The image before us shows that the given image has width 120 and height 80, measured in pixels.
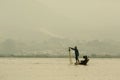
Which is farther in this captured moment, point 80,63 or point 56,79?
point 80,63

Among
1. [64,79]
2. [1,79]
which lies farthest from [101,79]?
[1,79]

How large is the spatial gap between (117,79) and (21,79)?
670cm

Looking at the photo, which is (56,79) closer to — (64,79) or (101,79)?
(64,79)

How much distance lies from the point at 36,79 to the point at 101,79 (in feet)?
14.9

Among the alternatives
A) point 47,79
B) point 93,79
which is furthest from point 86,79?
point 47,79

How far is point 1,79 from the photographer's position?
2956 cm

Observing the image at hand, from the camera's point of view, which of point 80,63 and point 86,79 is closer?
point 86,79

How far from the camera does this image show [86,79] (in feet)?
99.9

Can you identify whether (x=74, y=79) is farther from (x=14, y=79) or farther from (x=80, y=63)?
(x=80, y=63)

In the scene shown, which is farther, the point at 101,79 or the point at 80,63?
the point at 80,63

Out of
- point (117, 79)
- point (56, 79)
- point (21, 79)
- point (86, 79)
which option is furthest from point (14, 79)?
point (117, 79)

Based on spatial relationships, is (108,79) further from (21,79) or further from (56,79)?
(21,79)

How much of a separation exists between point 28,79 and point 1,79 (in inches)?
73.8

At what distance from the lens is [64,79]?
2995 cm
